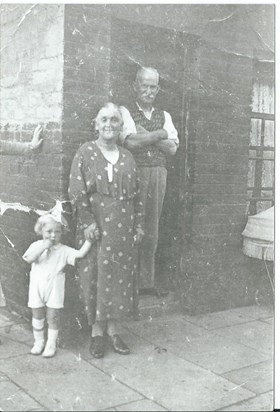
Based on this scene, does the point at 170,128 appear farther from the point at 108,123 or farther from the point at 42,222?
the point at 42,222

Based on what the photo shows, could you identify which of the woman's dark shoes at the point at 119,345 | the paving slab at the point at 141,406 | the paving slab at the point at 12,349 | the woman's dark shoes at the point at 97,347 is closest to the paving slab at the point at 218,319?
the woman's dark shoes at the point at 119,345

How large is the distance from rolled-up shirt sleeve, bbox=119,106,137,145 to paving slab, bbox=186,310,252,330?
6.67 ft

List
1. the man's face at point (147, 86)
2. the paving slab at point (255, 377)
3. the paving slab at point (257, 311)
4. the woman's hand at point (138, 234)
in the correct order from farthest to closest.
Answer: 1. the paving slab at point (257, 311)
2. the man's face at point (147, 86)
3. the woman's hand at point (138, 234)
4. the paving slab at point (255, 377)

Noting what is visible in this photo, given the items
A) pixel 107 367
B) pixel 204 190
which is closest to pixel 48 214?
pixel 107 367

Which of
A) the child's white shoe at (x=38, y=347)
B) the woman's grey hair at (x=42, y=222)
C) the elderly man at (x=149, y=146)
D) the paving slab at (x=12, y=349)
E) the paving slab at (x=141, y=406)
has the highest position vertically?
the elderly man at (x=149, y=146)

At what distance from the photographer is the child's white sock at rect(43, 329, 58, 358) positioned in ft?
14.3

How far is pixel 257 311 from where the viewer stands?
567cm

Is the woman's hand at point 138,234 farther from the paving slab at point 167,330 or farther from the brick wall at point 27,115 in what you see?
the paving slab at point 167,330

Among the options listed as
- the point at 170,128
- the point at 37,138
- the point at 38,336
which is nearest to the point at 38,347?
the point at 38,336

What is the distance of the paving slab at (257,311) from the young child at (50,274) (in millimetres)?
2166

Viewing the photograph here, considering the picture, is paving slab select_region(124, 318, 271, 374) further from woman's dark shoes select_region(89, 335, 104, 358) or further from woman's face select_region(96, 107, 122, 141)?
woman's face select_region(96, 107, 122, 141)

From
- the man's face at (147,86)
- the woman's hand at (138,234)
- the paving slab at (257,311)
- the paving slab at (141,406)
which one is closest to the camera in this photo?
the paving slab at (141,406)

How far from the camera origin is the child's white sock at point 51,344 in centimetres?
434

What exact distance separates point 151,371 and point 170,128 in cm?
222
